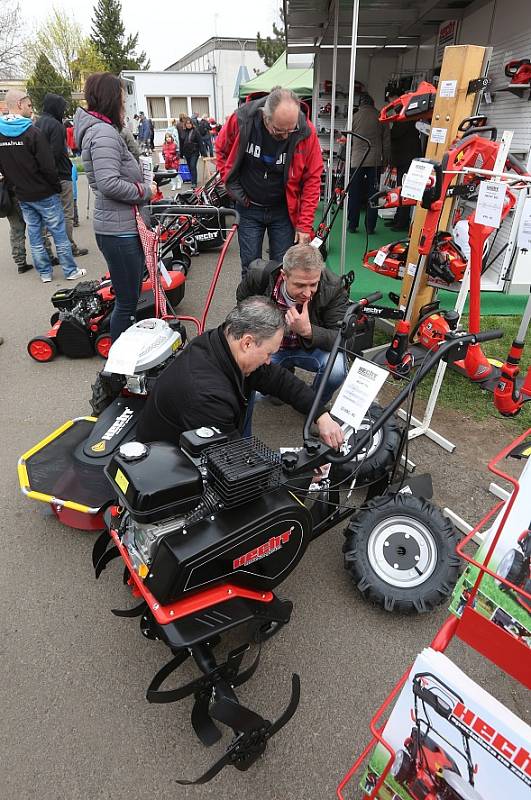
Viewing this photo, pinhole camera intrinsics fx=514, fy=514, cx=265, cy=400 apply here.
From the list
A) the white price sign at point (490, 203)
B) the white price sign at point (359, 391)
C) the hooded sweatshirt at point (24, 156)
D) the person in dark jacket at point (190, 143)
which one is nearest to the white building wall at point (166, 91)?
the person in dark jacket at point (190, 143)

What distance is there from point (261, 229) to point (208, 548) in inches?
129

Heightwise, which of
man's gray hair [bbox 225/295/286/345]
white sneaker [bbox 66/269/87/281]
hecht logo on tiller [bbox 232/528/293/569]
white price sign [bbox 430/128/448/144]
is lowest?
white sneaker [bbox 66/269/87/281]

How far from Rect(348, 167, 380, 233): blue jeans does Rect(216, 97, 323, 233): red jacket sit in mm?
3933

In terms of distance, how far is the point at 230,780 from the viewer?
5.71ft

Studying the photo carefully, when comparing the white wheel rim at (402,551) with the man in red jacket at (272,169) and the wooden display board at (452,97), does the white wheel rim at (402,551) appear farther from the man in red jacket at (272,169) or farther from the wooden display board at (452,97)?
the man in red jacket at (272,169)

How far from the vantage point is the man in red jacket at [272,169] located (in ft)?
11.8

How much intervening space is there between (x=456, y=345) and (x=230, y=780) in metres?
1.75

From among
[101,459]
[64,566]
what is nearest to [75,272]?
[101,459]

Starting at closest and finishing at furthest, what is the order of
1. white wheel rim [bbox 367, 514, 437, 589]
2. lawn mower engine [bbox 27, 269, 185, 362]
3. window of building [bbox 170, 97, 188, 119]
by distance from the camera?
1. white wheel rim [bbox 367, 514, 437, 589]
2. lawn mower engine [bbox 27, 269, 185, 362]
3. window of building [bbox 170, 97, 188, 119]

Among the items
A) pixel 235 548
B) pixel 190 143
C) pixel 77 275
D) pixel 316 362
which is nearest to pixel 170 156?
pixel 190 143

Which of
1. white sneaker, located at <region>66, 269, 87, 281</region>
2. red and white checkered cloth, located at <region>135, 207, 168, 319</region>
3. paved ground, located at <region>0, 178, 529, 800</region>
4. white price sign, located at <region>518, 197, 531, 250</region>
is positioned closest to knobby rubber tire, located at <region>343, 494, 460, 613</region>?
paved ground, located at <region>0, 178, 529, 800</region>

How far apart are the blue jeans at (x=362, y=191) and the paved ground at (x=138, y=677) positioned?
5658 millimetres

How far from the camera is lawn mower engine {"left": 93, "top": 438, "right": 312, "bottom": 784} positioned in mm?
1545

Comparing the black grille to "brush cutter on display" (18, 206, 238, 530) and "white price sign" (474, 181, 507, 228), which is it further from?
"white price sign" (474, 181, 507, 228)
